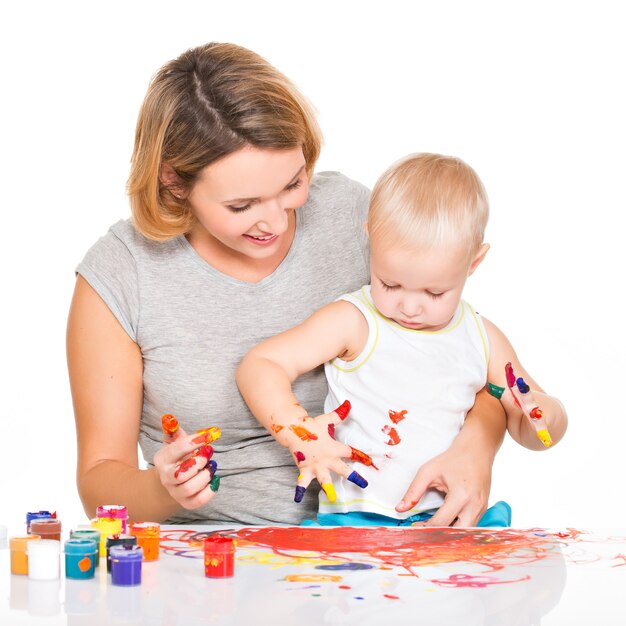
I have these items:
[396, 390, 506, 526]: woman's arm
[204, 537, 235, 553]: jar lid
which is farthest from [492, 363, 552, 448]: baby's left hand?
A: [204, 537, 235, 553]: jar lid

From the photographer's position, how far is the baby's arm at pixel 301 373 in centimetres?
169

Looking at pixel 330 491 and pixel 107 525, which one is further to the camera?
pixel 330 491

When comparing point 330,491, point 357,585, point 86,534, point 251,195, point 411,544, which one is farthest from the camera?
point 251,195

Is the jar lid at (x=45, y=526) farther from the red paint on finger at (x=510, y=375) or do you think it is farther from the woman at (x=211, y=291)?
the red paint on finger at (x=510, y=375)

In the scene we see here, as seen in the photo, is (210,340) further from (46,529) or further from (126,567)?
(126,567)

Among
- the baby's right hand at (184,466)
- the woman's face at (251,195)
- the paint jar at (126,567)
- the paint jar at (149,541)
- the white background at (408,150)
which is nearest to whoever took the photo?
the paint jar at (126,567)

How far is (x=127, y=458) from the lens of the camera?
1.98 m

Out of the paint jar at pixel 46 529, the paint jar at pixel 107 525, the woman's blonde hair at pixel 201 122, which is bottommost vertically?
the paint jar at pixel 46 529

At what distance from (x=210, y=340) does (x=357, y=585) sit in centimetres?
82

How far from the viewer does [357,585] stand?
4.22ft

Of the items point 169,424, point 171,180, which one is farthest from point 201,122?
point 169,424

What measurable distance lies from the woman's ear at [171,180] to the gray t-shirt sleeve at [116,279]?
15 centimetres

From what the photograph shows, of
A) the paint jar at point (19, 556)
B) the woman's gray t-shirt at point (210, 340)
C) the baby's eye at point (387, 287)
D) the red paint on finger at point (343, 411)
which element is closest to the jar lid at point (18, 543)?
the paint jar at point (19, 556)

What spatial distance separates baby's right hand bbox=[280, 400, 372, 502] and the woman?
18cm
